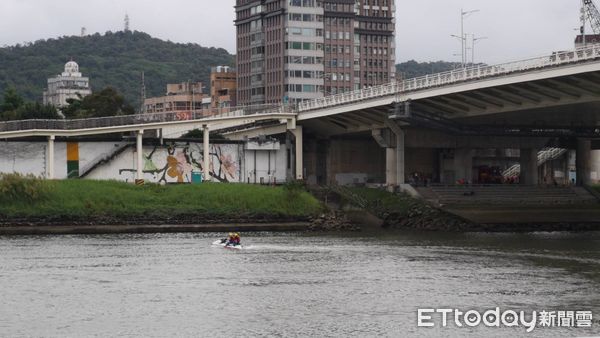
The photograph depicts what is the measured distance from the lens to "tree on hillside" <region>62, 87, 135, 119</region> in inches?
5773

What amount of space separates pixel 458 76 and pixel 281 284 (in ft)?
127

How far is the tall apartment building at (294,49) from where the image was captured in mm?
179875

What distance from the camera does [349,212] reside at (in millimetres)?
105375

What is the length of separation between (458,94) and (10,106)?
233ft

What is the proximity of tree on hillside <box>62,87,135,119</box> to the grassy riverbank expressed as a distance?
43856 mm

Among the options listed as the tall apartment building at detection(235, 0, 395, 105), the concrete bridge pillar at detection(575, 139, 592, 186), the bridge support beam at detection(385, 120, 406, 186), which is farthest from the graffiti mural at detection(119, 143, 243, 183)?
the tall apartment building at detection(235, 0, 395, 105)

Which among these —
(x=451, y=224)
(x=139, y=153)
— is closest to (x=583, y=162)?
(x=451, y=224)

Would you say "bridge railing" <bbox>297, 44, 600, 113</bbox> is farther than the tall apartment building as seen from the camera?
No

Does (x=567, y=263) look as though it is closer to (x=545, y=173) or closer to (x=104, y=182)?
(x=104, y=182)

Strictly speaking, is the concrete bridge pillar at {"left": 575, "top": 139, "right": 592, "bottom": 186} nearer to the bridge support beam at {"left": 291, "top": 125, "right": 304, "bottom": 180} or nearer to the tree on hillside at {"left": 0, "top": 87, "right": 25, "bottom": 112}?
the bridge support beam at {"left": 291, "top": 125, "right": 304, "bottom": 180}

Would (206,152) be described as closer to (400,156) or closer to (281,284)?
(400,156)

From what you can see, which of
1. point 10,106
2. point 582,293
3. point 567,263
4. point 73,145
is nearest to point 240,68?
point 10,106

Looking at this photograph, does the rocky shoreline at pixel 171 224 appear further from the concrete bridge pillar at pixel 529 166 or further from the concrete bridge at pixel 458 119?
the concrete bridge pillar at pixel 529 166

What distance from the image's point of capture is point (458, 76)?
94.8 metres
